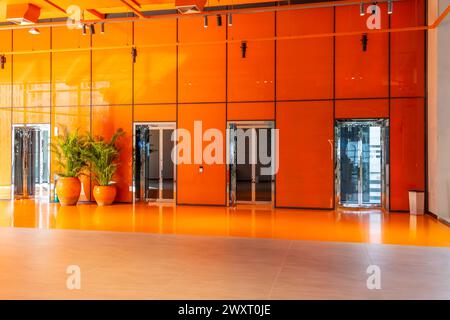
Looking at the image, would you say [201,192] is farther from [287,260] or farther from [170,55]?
[287,260]

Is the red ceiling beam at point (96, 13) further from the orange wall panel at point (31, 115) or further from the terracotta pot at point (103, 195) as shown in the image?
the terracotta pot at point (103, 195)

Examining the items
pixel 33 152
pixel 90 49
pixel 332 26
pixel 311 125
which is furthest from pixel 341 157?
pixel 33 152

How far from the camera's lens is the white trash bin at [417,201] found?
11758mm

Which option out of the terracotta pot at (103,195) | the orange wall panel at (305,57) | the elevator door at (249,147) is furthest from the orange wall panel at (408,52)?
the terracotta pot at (103,195)

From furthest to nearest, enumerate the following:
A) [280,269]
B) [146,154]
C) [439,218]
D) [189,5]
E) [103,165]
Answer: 1. [146,154]
2. [103,165]
3. [439,218]
4. [189,5]
5. [280,269]

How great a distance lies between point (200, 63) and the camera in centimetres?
Result: 1386

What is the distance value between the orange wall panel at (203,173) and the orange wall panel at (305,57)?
209 centimetres

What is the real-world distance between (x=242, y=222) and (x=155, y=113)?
5.52 meters

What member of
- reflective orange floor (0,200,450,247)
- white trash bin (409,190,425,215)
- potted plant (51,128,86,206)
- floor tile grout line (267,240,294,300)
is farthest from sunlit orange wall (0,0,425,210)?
floor tile grout line (267,240,294,300)

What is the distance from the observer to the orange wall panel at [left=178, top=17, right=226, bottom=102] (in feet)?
45.0

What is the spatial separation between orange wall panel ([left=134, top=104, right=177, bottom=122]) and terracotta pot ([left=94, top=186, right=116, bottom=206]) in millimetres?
2402

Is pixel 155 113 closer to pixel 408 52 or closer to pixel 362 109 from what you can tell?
pixel 362 109

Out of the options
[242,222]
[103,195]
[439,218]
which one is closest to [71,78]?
[103,195]

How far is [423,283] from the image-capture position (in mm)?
5441
